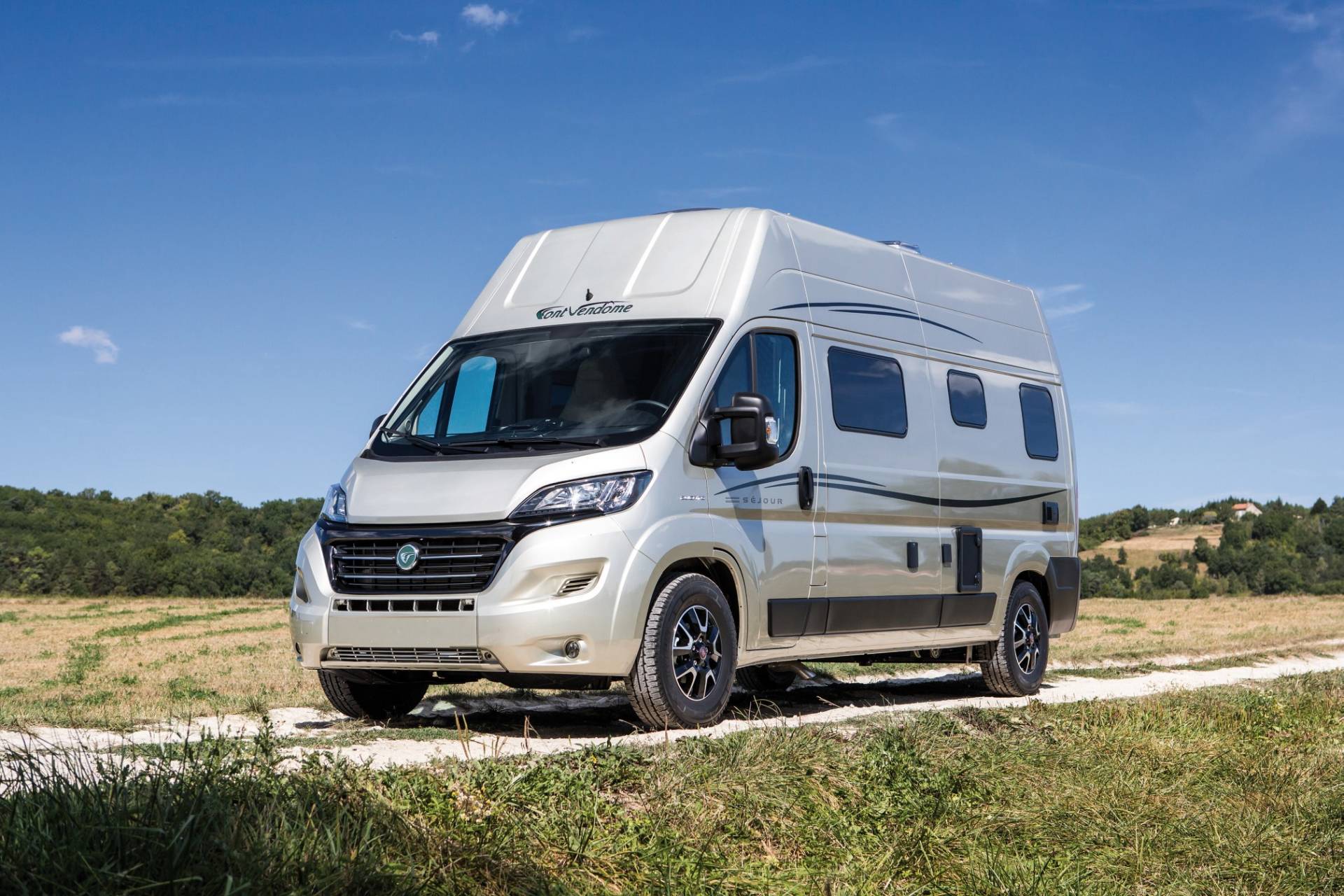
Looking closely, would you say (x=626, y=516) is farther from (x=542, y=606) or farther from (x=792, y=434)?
(x=792, y=434)

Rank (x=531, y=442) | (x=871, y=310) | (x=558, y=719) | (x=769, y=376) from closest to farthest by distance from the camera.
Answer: (x=531, y=442)
(x=769, y=376)
(x=558, y=719)
(x=871, y=310)

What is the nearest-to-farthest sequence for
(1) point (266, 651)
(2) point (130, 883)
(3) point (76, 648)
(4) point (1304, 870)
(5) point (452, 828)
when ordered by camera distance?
(2) point (130, 883), (5) point (452, 828), (4) point (1304, 870), (1) point (266, 651), (3) point (76, 648)

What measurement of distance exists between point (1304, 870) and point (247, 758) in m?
4.58

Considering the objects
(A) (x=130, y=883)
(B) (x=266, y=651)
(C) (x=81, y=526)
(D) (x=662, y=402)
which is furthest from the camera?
(C) (x=81, y=526)

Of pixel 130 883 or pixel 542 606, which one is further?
pixel 542 606

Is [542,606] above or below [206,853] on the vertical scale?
above

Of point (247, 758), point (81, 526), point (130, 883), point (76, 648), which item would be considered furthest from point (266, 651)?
point (81, 526)

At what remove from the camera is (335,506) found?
9.07 metres

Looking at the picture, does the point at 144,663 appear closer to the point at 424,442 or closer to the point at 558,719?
the point at 558,719

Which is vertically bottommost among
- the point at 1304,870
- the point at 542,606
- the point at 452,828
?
the point at 1304,870

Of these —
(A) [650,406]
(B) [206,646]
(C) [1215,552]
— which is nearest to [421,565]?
(A) [650,406]

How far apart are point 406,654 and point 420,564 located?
1.76ft

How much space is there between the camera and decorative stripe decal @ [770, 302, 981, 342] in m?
10.2

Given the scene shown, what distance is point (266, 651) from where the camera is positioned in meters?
20.8
